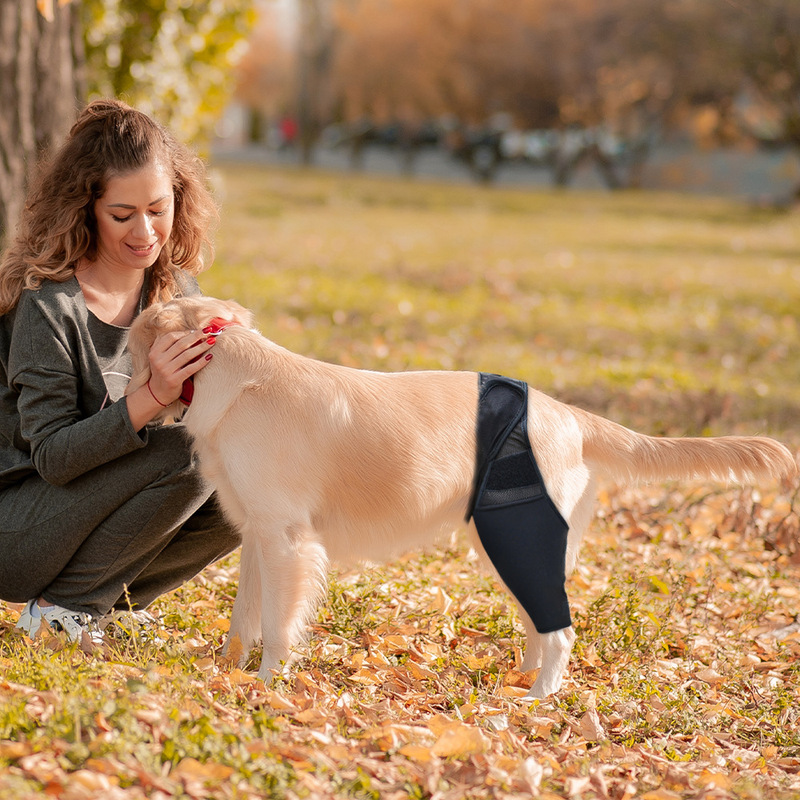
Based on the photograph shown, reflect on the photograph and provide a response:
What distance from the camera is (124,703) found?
257 cm

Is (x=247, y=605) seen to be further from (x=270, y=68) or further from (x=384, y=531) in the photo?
(x=270, y=68)

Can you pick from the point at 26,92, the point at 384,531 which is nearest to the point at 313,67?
the point at 26,92

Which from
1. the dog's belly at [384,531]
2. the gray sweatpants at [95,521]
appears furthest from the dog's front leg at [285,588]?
the gray sweatpants at [95,521]

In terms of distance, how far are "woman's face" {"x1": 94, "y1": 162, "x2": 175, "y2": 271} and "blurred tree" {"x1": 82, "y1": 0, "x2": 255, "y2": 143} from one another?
4.44 meters

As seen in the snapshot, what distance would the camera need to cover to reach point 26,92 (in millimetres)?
5328

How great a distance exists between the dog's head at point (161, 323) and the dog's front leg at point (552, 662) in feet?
4.91

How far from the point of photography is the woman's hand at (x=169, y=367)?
9.85 ft

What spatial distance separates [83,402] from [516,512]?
62.9 inches

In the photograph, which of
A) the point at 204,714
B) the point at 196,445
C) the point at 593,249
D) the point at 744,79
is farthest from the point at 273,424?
the point at 744,79

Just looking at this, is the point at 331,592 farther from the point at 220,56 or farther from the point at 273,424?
the point at 220,56

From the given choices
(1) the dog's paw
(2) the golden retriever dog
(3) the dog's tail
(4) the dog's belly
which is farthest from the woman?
(3) the dog's tail

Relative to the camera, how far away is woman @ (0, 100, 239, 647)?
322cm

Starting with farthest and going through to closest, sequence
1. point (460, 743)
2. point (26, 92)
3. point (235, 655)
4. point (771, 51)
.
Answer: point (771, 51), point (26, 92), point (235, 655), point (460, 743)

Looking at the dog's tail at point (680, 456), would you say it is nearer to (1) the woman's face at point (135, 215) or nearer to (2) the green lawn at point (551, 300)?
(1) the woman's face at point (135, 215)
